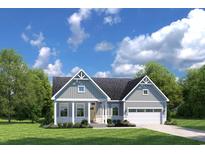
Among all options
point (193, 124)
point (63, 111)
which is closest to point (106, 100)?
point (63, 111)

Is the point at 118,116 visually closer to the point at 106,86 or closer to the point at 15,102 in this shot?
the point at 106,86

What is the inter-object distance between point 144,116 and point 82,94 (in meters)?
7.38

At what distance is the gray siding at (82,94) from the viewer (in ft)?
126

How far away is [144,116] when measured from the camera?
41.4m

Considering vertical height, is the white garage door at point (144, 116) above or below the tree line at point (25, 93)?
below

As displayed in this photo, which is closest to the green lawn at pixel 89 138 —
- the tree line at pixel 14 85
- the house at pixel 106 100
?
the house at pixel 106 100

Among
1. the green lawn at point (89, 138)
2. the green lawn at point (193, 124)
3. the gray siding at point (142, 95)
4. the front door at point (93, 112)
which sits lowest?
the green lawn at point (193, 124)

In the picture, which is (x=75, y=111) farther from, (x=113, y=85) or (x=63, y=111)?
(x=113, y=85)

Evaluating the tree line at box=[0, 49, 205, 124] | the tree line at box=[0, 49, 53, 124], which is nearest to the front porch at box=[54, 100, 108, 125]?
the tree line at box=[0, 49, 205, 124]

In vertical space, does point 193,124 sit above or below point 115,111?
below

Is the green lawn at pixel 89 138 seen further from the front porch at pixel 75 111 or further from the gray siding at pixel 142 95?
the gray siding at pixel 142 95
